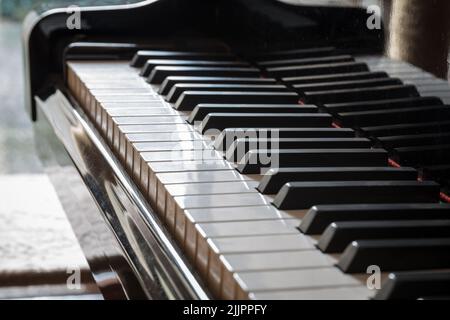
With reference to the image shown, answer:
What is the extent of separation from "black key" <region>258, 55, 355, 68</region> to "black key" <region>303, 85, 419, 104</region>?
65mm

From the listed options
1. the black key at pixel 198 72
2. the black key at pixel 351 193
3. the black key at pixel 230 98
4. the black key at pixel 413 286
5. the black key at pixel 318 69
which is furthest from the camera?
the black key at pixel 198 72

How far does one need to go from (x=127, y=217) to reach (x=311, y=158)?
33 cm

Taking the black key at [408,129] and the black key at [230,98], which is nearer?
the black key at [408,129]

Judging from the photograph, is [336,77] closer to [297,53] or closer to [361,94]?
[361,94]

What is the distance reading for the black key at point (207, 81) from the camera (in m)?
2.00

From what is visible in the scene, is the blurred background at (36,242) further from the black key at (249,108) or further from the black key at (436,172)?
the black key at (436,172)

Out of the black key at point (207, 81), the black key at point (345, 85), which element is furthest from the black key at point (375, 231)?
the black key at point (207, 81)

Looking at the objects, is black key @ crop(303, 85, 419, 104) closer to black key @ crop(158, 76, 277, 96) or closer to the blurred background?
black key @ crop(158, 76, 277, 96)

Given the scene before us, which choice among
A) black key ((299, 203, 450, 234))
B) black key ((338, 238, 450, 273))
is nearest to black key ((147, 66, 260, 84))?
black key ((299, 203, 450, 234))

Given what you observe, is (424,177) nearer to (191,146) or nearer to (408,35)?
(408,35)

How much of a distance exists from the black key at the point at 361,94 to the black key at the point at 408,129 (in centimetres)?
5

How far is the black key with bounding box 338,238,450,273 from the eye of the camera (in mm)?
1009

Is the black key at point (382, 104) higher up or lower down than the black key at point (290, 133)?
higher up
